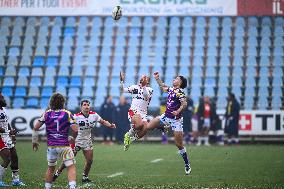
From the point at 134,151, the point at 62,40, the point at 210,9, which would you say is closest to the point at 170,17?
the point at 210,9

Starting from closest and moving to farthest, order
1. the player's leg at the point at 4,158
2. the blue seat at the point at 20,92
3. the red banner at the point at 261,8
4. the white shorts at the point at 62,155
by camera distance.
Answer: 1. the white shorts at the point at 62,155
2. the player's leg at the point at 4,158
3. the red banner at the point at 261,8
4. the blue seat at the point at 20,92

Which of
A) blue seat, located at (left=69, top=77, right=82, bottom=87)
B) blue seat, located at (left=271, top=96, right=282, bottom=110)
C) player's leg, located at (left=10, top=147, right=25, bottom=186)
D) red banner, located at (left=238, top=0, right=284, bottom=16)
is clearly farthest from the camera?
blue seat, located at (left=69, top=77, right=82, bottom=87)

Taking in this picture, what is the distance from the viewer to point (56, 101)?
10.1m

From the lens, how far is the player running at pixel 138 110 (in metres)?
16.5

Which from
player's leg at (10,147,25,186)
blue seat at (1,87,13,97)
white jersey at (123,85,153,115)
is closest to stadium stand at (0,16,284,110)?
blue seat at (1,87,13,97)

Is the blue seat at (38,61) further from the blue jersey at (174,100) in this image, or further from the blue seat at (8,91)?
the blue jersey at (174,100)

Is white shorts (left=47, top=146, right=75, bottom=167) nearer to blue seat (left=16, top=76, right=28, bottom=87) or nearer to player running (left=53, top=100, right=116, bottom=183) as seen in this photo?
player running (left=53, top=100, right=116, bottom=183)

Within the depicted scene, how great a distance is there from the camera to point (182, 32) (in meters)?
31.8

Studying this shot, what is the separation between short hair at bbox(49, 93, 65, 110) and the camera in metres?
10.1

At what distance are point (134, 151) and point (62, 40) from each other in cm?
1071

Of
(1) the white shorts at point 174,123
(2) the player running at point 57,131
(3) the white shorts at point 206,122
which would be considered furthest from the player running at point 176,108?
(3) the white shorts at point 206,122

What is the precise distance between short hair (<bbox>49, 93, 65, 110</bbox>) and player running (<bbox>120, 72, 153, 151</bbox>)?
6.31 metres

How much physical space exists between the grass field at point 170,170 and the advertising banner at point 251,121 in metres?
5.54

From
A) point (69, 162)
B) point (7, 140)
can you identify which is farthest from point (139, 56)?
point (69, 162)
